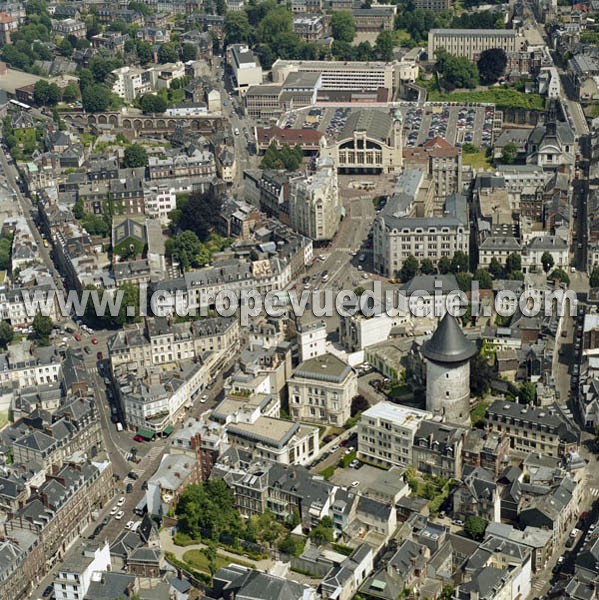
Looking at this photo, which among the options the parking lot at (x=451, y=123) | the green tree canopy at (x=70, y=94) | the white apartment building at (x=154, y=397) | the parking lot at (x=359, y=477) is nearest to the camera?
the parking lot at (x=359, y=477)

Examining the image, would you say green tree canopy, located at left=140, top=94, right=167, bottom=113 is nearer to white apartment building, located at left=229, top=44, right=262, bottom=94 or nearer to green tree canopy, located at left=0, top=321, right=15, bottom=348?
white apartment building, located at left=229, top=44, right=262, bottom=94

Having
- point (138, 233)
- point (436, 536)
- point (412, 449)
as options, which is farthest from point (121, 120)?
point (436, 536)

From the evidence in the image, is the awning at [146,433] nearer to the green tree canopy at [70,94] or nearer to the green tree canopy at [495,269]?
the green tree canopy at [495,269]

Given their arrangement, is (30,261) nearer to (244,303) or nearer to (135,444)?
(244,303)

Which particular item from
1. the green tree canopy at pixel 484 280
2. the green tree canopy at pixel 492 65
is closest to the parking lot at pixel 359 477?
the green tree canopy at pixel 484 280

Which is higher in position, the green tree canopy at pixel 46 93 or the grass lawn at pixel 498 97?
the green tree canopy at pixel 46 93

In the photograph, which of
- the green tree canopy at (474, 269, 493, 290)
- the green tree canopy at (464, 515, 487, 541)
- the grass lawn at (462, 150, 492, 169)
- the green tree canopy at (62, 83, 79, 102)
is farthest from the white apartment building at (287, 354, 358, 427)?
the green tree canopy at (62, 83, 79, 102)

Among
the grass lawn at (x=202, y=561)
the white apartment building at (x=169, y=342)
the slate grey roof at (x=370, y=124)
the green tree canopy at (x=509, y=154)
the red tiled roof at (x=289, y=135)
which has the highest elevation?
the slate grey roof at (x=370, y=124)

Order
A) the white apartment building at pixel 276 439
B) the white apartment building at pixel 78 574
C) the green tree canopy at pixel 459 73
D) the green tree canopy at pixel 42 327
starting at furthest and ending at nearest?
the green tree canopy at pixel 459 73
the green tree canopy at pixel 42 327
the white apartment building at pixel 276 439
the white apartment building at pixel 78 574

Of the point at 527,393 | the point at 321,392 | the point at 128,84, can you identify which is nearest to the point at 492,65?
the point at 128,84
